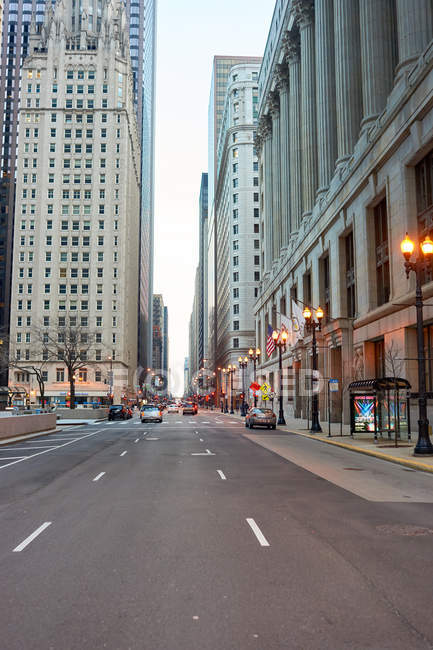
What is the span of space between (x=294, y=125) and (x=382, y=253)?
116 feet

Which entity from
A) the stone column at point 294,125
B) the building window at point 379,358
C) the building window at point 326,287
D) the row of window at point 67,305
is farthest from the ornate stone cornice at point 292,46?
the row of window at point 67,305

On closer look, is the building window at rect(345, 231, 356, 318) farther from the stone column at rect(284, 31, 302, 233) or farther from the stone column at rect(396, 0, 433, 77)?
the stone column at rect(284, 31, 302, 233)

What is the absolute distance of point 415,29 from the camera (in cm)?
3259

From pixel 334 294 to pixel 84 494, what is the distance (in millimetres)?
36324

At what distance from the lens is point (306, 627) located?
507 centimetres

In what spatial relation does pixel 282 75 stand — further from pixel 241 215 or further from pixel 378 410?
pixel 378 410

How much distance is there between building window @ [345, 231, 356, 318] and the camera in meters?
44.1

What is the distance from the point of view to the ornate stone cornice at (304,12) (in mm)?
59969

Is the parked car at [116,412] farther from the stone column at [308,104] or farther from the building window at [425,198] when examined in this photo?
the building window at [425,198]

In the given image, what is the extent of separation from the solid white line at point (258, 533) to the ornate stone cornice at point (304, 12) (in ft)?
207

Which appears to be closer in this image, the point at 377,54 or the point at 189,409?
the point at 377,54

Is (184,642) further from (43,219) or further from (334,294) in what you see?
(43,219)

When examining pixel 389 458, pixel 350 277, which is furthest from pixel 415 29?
pixel 389 458

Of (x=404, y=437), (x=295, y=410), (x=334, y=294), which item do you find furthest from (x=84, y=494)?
(x=295, y=410)
